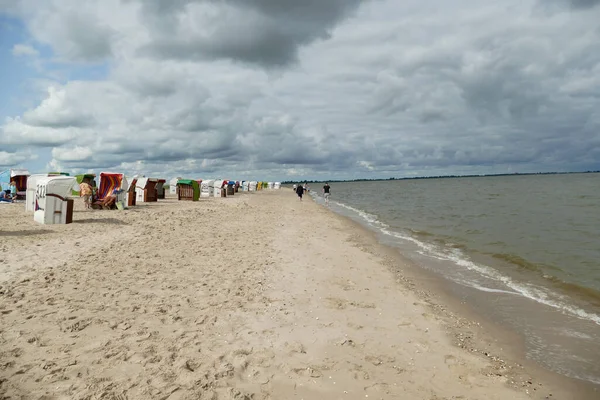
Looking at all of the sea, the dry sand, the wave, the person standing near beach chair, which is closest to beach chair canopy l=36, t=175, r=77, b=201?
the dry sand

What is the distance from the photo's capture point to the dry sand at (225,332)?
428 cm

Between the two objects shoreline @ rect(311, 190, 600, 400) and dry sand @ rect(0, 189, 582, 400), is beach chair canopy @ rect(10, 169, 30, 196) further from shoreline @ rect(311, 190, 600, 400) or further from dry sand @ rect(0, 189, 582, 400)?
shoreline @ rect(311, 190, 600, 400)

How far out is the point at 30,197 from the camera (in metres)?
20.2

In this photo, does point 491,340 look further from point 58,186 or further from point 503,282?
point 58,186

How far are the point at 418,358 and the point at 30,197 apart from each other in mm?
22756

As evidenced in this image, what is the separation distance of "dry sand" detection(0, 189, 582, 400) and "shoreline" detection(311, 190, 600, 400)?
0.17 feet

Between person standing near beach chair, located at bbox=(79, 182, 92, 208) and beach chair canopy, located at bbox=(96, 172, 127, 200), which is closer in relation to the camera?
person standing near beach chair, located at bbox=(79, 182, 92, 208)

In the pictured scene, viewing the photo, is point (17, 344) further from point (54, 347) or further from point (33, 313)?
point (33, 313)

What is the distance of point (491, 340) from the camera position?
20.5ft

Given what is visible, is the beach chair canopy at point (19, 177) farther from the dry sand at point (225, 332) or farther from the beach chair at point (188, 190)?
the dry sand at point (225, 332)

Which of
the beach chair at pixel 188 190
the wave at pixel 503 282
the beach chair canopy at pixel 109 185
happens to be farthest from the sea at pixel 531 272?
the beach chair at pixel 188 190

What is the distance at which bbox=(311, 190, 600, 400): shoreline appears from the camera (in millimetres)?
4871

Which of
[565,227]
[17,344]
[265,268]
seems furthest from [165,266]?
[565,227]

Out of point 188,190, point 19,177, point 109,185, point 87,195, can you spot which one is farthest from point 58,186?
point 188,190
